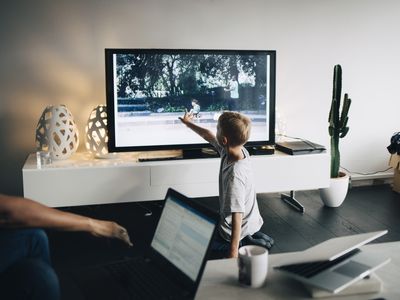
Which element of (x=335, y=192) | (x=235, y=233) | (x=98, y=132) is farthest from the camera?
(x=335, y=192)

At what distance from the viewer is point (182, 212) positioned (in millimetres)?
1548

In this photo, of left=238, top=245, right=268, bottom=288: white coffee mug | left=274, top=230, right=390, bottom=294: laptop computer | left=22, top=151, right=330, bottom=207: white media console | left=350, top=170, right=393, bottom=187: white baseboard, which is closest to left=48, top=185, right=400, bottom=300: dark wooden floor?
left=350, top=170, right=393, bottom=187: white baseboard

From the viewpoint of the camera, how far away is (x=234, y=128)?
2309 millimetres

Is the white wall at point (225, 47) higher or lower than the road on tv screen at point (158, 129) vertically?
higher

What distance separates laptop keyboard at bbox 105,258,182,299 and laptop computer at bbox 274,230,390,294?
326 mm

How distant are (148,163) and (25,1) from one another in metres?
1.43

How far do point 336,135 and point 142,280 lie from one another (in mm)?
2606

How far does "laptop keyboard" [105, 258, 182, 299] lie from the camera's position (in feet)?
4.51

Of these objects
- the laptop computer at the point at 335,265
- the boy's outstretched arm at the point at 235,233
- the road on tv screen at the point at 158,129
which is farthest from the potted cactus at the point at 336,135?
the laptop computer at the point at 335,265

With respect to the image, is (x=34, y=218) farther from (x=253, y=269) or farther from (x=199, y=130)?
(x=199, y=130)

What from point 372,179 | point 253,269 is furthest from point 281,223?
point 253,269

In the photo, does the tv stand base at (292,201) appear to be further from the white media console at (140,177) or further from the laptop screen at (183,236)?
the laptop screen at (183,236)

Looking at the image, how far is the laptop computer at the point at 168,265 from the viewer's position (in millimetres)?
1373

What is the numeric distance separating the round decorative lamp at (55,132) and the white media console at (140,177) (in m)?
0.08
